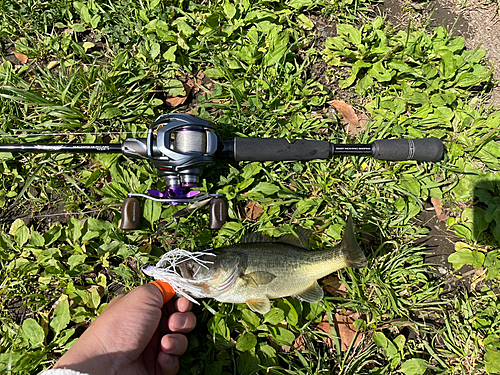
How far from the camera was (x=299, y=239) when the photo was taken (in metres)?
3.26

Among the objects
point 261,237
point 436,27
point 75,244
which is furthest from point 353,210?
point 75,244

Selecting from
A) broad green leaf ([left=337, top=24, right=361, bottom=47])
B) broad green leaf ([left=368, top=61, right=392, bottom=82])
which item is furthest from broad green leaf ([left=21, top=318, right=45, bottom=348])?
broad green leaf ([left=337, top=24, right=361, bottom=47])

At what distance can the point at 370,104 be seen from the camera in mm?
3834

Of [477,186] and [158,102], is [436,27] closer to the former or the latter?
[477,186]

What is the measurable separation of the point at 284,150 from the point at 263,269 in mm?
1251

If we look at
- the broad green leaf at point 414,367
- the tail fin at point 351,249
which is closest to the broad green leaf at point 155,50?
the tail fin at point 351,249

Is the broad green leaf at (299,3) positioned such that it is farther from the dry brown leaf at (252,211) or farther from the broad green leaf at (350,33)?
the dry brown leaf at (252,211)

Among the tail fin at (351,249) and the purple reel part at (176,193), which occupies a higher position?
the purple reel part at (176,193)

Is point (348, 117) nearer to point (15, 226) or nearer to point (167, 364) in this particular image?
point (167, 364)

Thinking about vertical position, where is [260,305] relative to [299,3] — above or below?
below

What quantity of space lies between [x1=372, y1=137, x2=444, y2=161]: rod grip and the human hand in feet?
8.44

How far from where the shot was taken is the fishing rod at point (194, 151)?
291 cm

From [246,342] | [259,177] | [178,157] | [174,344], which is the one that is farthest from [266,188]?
[174,344]

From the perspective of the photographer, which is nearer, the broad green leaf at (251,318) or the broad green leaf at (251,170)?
the broad green leaf at (251,318)
